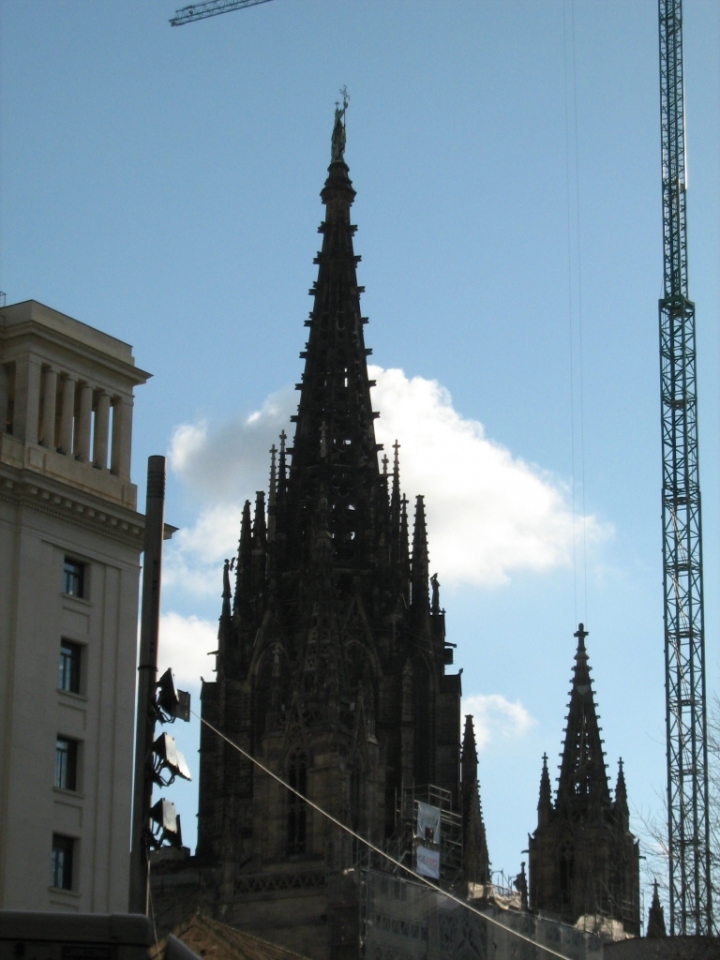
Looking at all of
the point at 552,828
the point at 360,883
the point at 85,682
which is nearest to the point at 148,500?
the point at 85,682

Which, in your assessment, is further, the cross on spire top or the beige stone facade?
the cross on spire top

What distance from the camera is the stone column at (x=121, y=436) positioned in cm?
5481

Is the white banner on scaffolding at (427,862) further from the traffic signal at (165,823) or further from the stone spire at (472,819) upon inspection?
the traffic signal at (165,823)

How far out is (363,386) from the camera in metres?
112

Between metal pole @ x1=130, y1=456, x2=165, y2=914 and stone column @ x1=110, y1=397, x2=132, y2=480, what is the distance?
82.4 feet

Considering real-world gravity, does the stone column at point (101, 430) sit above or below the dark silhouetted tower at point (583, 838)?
above

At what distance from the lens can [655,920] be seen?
89.8m

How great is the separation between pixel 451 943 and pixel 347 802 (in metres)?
7.87

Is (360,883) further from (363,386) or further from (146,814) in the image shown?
(146,814)

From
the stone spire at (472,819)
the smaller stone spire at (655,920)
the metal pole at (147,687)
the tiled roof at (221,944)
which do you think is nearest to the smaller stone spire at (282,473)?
the stone spire at (472,819)

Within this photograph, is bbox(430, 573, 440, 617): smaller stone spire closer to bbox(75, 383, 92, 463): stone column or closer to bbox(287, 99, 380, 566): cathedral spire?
bbox(287, 99, 380, 566): cathedral spire

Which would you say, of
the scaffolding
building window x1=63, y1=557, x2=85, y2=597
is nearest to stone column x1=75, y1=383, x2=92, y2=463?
building window x1=63, y1=557, x2=85, y2=597

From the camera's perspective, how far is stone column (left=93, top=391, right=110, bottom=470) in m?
54.1

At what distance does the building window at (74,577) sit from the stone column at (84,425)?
2.79 meters
